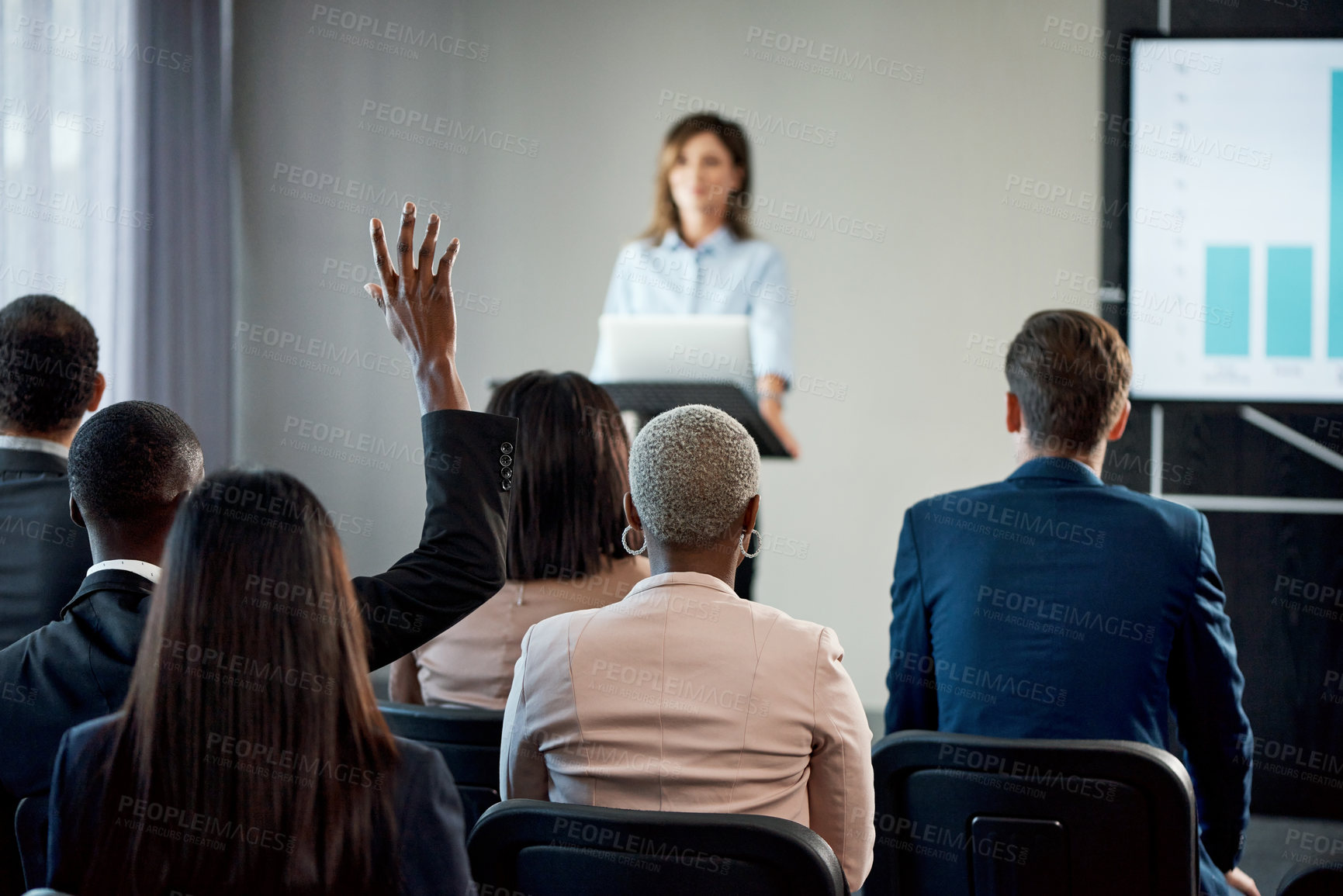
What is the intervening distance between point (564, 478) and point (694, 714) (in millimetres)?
799

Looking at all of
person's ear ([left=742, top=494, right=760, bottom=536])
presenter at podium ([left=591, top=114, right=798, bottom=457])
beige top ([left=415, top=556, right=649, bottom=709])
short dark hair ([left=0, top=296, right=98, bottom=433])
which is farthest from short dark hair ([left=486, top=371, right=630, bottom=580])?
presenter at podium ([left=591, top=114, right=798, bottom=457])

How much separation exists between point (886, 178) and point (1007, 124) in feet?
1.59

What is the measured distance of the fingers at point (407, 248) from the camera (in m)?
1.18

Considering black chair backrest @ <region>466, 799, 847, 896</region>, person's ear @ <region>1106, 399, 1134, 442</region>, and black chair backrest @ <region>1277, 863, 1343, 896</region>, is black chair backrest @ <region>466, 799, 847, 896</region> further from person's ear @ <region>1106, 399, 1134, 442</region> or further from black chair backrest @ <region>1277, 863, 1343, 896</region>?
person's ear @ <region>1106, 399, 1134, 442</region>

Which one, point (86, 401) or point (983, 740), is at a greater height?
point (86, 401)

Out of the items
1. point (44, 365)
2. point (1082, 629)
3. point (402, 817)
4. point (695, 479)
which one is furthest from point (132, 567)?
point (1082, 629)

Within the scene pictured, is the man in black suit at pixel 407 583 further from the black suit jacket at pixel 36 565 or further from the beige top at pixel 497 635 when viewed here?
the beige top at pixel 497 635

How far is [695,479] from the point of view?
52.5 inches

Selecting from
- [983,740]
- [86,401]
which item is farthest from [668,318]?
[983,740]

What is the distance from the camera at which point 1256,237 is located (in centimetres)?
368

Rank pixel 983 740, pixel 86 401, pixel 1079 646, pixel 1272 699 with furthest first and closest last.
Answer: pixel 1272 699, pixel 86 401, pixel 1079 646, pixel 983 740

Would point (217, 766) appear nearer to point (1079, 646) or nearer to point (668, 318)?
point (1079, 646)

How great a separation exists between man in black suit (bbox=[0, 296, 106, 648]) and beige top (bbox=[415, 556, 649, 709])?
1.87ft

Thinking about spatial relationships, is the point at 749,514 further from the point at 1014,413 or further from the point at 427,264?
the point at 1014,413
